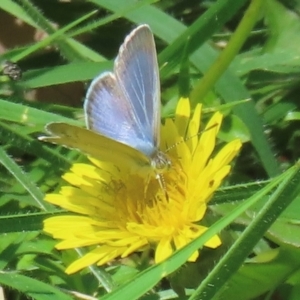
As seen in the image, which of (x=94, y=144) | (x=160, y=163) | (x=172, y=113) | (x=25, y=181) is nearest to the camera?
(x=94, y=144)

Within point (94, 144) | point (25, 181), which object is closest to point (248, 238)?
point (94, 144)

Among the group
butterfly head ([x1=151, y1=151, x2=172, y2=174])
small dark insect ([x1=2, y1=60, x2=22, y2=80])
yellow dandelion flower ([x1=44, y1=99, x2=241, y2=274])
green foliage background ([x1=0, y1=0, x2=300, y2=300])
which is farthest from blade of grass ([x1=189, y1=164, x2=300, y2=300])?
small dark insect ([x1=2, y1=60, x2=22, y2=80])

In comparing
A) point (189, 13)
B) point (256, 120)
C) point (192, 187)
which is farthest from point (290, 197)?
point (189, 13)

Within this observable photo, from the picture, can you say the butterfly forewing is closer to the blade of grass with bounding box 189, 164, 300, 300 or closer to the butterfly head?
the butterfly head

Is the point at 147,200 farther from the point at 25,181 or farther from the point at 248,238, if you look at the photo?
the point at 248,238

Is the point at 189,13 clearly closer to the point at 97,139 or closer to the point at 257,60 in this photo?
the point at 257,60
